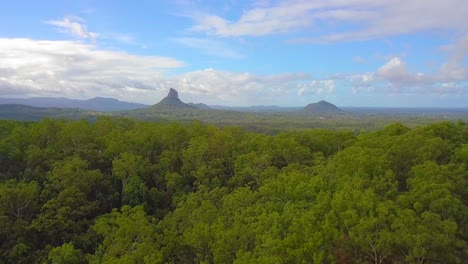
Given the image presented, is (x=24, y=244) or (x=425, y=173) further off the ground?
(x=425, y=173)

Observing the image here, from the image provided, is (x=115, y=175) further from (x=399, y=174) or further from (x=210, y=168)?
(x=399, y=174)

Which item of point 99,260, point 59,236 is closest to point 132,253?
point 99,260

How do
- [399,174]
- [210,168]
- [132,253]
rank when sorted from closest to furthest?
[132,253] < [399,174] < [210,168]

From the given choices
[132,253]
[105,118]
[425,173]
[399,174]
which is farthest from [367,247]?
[105,118]

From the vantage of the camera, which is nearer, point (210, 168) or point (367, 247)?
point (367, 247)

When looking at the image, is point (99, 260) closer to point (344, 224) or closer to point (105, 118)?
point (344, 224)

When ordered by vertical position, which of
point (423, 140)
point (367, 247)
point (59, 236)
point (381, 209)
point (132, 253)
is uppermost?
point (423, 140)

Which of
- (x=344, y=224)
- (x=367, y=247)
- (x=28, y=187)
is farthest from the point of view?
(x=28, y=187)
